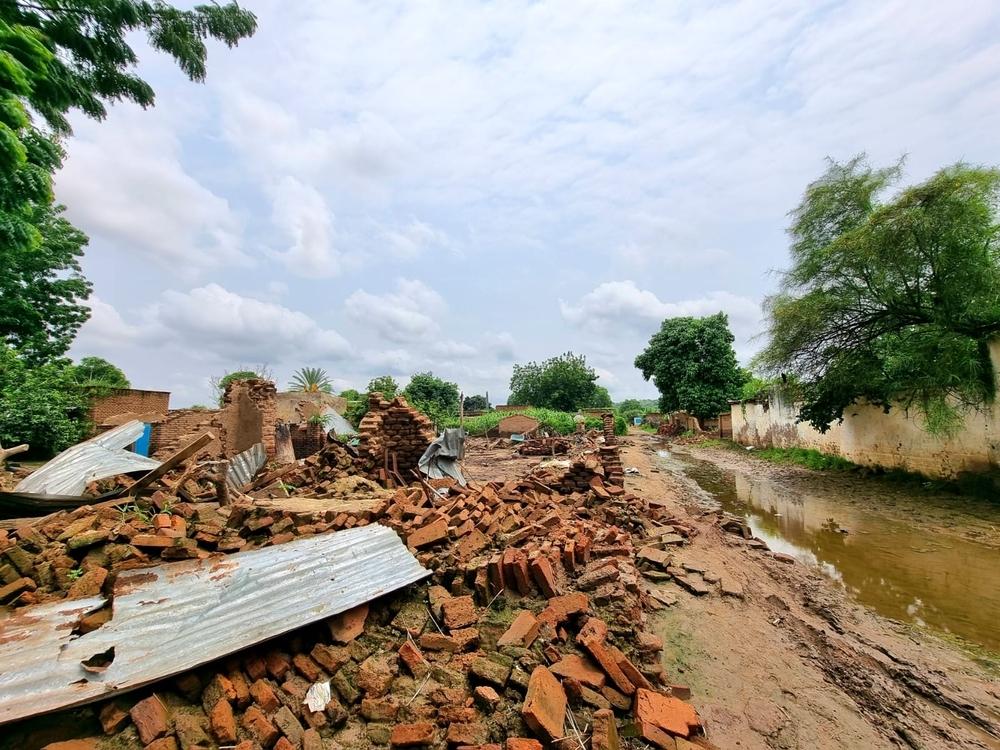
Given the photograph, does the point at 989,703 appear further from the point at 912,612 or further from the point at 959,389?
the point at 959,389

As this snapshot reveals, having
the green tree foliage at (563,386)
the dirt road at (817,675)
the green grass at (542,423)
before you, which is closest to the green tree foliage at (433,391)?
the green grass at (542,423)

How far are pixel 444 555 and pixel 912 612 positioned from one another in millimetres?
5053

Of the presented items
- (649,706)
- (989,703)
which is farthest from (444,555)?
(989,703)

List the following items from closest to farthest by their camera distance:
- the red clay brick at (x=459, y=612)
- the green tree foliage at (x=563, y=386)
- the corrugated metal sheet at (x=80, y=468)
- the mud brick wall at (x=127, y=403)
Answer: the red clay brick at (x=459, y=612), the corrugated metal sheet at (x=80, y=468), the mud brick wall at (x=127, y=403), the green tree foliage at (x=563, y=386)

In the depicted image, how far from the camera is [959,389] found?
8891 millimetres

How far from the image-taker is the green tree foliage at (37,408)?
11.0m

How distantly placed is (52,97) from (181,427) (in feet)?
26.0

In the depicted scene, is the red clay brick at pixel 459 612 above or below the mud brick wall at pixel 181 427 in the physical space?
below

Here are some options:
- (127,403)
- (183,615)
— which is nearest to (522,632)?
(183,615)

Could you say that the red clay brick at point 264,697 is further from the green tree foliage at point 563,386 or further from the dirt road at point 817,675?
the green tree foliage at point 563,386

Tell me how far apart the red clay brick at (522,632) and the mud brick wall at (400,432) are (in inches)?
237

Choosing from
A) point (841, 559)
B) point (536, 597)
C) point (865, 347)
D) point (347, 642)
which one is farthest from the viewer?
point (865, 347)

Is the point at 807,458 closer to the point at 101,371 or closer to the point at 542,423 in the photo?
the point at 542,423

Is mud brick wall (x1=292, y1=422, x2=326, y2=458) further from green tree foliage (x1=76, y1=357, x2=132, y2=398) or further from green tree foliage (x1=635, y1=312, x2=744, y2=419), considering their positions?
green tree foliage (x1=635, y1=312, x2=744, y2=419)
